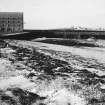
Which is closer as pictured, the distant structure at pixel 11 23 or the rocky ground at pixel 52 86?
the rocky ground at pixel 52 86

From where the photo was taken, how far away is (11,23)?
148ft

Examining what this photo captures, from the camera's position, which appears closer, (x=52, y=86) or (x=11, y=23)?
(x=52, y=86)

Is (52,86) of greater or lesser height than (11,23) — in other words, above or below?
below

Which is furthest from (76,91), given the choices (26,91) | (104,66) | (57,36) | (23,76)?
(57,36)

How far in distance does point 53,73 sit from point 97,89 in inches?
106

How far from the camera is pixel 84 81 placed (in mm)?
6816

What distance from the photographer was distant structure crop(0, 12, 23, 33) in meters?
43.9

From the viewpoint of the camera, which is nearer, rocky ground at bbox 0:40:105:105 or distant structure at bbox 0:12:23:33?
rocky ground at bbox 0:40:105:105

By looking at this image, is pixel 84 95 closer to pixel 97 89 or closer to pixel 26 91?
pixel 97 89

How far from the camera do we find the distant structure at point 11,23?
144ft

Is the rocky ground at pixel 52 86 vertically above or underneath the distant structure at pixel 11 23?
underneath

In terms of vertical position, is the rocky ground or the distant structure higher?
the distant structure

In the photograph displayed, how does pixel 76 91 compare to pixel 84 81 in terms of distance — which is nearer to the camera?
pixel 76 91

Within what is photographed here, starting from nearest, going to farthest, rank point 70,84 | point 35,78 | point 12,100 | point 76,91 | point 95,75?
point 12,100 < point 76,91 < point 70,84 < point 35,78 < point 95,75
